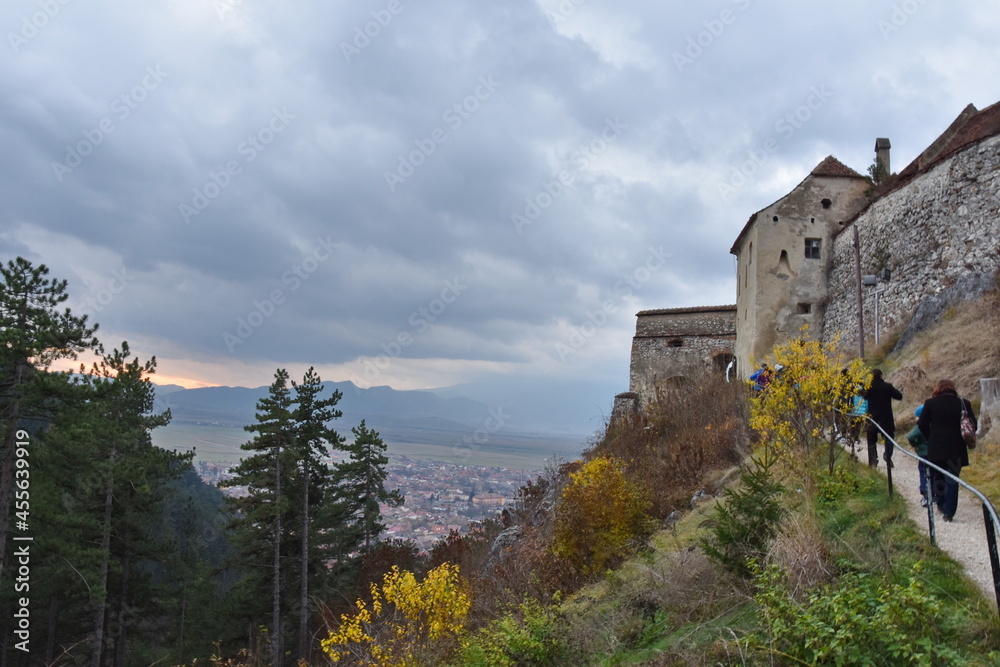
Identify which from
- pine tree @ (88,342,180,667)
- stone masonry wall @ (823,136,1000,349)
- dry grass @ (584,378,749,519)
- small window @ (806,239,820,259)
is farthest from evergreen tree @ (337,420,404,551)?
small window @ (806,239,820,259)

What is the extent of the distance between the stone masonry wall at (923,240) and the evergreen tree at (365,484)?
20.6 meters

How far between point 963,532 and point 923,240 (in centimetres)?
1590

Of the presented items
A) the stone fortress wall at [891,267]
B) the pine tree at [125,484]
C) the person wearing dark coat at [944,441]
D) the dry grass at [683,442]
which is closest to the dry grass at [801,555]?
the person wearing dark coat at [944,441]

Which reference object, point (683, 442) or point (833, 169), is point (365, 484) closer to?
point (683, 442)

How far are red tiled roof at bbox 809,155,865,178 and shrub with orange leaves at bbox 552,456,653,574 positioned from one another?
1977cm

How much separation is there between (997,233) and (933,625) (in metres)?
16.0

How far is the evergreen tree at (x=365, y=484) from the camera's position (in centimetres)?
2770

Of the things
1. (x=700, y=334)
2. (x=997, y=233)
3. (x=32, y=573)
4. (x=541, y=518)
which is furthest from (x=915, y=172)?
(x=32, y=573)

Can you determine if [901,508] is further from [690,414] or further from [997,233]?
[997,233]

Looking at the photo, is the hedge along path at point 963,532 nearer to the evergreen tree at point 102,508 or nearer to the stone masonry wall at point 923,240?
the stone masonry wall at point 923,240

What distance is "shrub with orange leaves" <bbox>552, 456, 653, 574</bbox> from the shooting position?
10.2m

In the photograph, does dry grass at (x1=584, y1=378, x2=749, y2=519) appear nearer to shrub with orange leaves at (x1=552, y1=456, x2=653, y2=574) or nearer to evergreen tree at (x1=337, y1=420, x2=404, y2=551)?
shrub with orange leaves at (x1=552, y1=456, x2=653, y2=574)

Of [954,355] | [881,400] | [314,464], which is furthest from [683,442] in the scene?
[314,464]

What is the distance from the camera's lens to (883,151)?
25.4m
